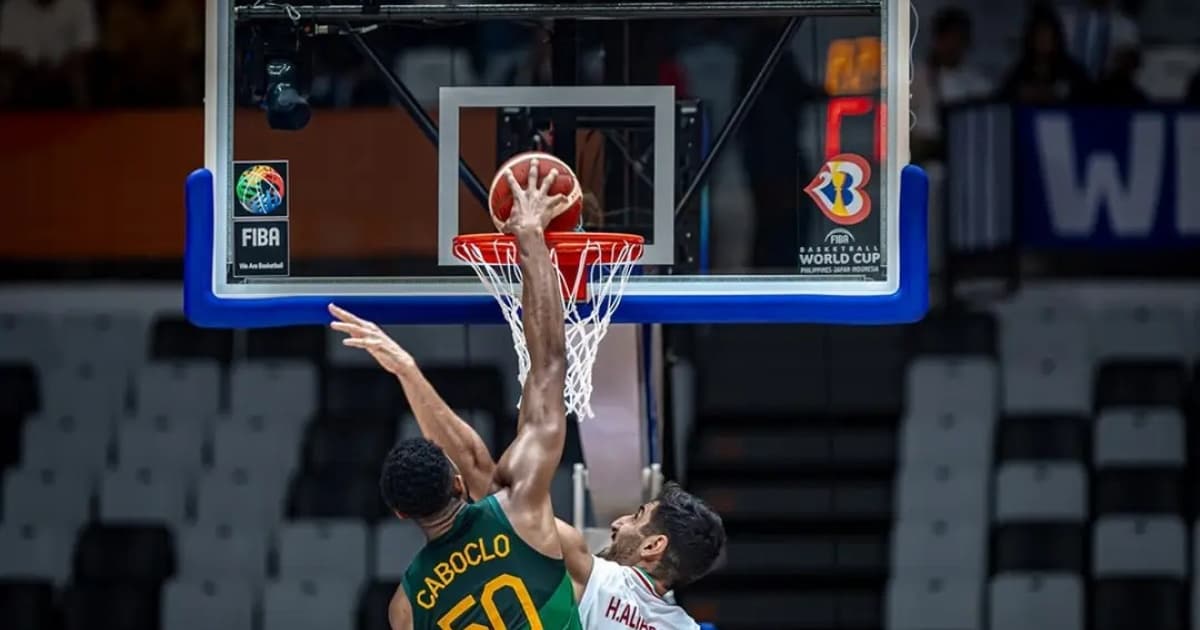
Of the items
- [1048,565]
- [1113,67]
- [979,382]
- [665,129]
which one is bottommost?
[1048,565]

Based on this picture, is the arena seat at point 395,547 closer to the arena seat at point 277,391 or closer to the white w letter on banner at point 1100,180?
the arena seat at point 277,391

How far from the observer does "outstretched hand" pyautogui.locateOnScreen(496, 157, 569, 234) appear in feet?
15.8

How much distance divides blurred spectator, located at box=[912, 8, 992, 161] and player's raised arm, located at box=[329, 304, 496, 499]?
572cm

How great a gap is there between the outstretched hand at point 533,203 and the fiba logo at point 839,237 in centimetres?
84

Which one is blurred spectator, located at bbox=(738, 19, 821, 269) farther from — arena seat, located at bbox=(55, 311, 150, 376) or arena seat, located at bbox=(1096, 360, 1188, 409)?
arena seat, located at bbox=(55, 311, 150, 376)

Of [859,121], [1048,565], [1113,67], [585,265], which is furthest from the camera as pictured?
[1113,67]

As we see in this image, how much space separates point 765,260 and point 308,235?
1.23 m

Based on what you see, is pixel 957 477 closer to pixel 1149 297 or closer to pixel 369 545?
pixel 1149 297

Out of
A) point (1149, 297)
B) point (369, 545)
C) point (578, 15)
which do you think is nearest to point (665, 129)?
point (578, 15)

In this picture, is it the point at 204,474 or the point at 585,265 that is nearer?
the point at 585,265

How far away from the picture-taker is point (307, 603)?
9.54 metres

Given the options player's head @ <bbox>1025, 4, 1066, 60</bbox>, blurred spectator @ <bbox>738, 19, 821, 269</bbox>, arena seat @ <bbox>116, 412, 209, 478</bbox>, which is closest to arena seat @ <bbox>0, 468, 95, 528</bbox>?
arena seat @ <bbox>116, 412, 209, 478</bbox>

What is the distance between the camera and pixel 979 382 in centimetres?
1009

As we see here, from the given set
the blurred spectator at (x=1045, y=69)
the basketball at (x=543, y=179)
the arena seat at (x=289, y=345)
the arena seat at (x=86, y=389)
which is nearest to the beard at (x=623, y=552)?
the basketball at (x=543, y=179)
